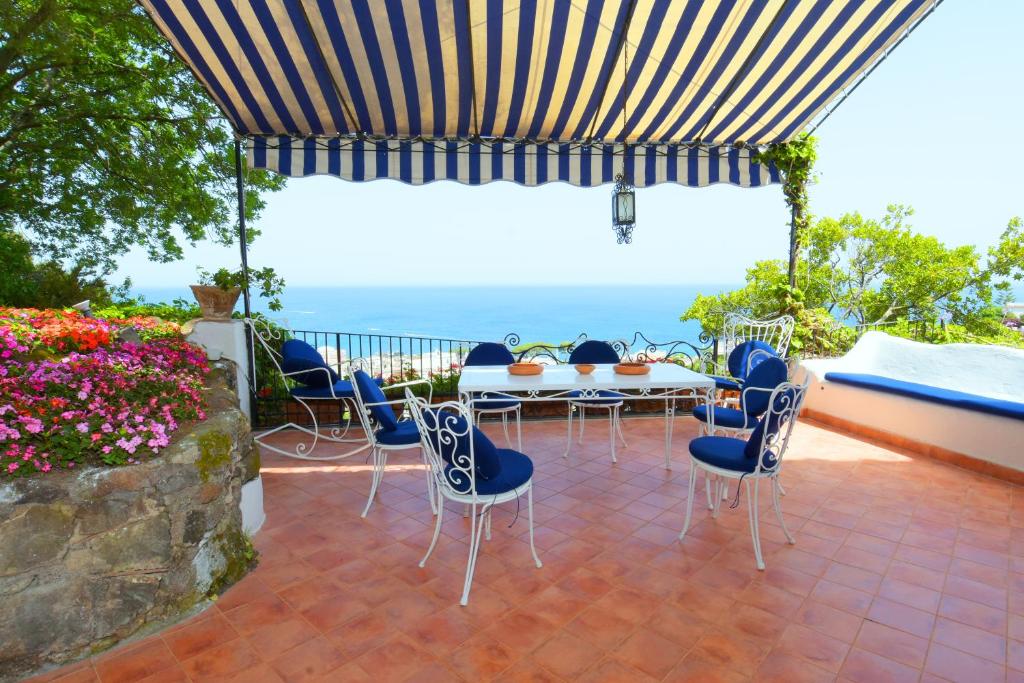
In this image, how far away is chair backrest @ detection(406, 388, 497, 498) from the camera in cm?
222

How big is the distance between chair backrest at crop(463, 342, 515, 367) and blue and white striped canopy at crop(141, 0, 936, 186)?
202cm

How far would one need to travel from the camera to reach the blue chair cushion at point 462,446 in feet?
7.28

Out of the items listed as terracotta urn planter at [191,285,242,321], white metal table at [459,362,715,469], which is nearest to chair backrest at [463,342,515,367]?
white metal table at [459,362,715,469]

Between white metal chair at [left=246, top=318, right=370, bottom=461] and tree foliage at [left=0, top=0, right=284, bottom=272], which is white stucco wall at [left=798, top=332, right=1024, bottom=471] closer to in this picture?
white metal chair at [left=246, top=318, right=370, bottom=461]

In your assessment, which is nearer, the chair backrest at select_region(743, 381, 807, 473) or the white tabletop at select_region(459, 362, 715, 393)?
the chair backrest at select_region(743, 381, 807, 473)

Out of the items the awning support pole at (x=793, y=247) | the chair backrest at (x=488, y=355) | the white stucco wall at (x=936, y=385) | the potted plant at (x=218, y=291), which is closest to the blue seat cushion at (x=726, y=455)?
the chair backrest at (x=488, y=355)

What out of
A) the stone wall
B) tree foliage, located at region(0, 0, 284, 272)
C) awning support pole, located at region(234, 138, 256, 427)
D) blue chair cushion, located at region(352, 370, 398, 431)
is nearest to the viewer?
the stone wall

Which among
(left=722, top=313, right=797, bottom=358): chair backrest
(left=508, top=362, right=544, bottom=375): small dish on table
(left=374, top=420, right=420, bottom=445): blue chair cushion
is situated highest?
(left=722, top=313, right=797, bottom=358): chair backrest

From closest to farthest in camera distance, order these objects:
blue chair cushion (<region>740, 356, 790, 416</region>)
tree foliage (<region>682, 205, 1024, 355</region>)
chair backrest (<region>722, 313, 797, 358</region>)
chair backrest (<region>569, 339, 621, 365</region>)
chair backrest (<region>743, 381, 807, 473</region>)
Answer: chair backrest (<region>743, 381, 807, 473</region>)
blue chair cushion (<region>740, 356, 790, 416</region>)
chair backrest (<region>569, 339, 621, 365</region>)
chair backrest (<region>722, 313, 797, 358</region>)
tree foliage (<region>682, 205, 1024, 355</region>)

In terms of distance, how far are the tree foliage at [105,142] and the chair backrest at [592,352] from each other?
321 inches

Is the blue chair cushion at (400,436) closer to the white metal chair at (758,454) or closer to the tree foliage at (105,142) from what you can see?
the white metal chair at (758,454)

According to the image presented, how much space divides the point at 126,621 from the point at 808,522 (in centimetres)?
356

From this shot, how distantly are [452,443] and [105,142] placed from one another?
10.2 m

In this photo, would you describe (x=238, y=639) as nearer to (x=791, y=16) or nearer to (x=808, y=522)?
(x=808, y=522)
